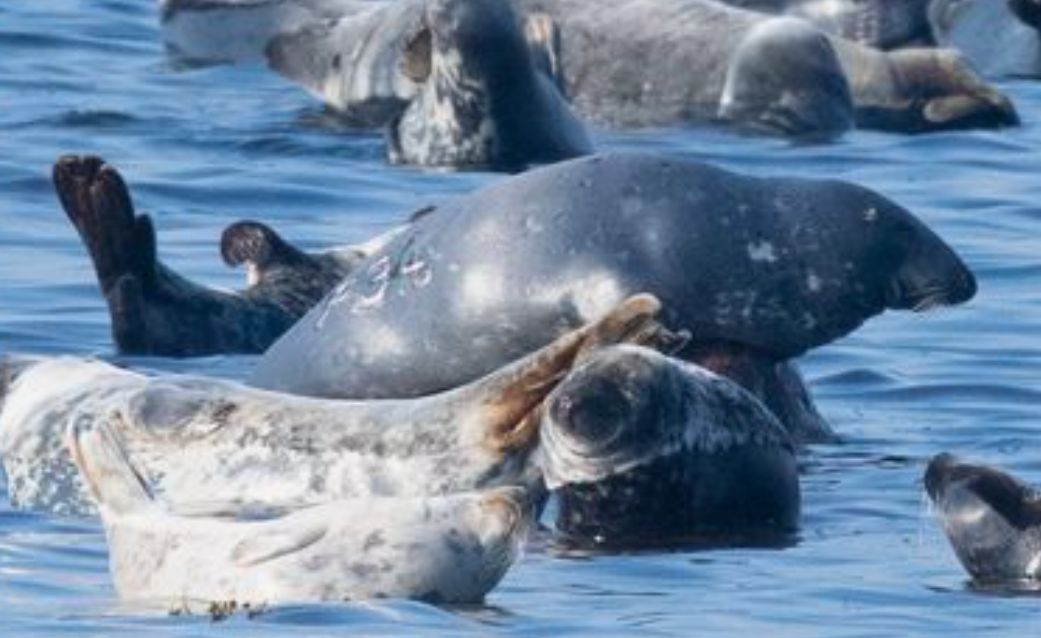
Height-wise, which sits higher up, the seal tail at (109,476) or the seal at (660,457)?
the seal tail at (109,476)

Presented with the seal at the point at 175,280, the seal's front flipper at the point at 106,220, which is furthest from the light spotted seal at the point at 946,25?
the seal's front flipper at the point at 106,220

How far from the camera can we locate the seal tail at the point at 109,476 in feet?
26.3

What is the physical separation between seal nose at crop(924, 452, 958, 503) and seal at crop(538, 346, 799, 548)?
466mm

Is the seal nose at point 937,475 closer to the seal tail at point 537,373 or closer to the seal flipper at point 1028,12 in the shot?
the seal tail at point 537,373

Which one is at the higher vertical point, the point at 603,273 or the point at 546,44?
the point at 603,273

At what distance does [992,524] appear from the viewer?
334 inches

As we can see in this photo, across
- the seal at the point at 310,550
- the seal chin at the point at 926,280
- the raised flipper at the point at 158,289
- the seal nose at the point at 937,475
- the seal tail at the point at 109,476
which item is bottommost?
the raised flipper at the point at 158,289

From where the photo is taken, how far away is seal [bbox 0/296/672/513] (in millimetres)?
8797

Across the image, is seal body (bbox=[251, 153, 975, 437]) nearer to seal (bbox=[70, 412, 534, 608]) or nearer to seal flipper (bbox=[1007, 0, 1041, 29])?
seal (bbox=[70, 412, 534, 608])

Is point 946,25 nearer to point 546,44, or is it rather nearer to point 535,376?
point 546,44

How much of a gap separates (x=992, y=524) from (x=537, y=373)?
3.16 ft

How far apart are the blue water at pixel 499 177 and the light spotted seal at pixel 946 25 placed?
→ 1.46 feet

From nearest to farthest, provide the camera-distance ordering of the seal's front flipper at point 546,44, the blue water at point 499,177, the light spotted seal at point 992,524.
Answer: the blue water at point 499,177 < the light spotted seal at point 992,524 < the seal's front flipper at point 546,44

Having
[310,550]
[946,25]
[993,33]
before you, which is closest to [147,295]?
[310,550]
